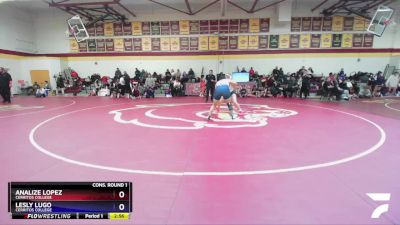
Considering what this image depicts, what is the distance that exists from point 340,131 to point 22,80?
71.7ft

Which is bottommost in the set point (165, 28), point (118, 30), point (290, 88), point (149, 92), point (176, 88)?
point (149, 92)


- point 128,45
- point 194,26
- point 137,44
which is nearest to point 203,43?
point 194,26

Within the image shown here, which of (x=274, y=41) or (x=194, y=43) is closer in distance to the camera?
(x=274, y=41)

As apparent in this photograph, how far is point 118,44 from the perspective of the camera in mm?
19828

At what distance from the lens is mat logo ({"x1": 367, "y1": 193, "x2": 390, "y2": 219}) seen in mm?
2838

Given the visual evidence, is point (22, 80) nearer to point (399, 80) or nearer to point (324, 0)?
point (324, 0)

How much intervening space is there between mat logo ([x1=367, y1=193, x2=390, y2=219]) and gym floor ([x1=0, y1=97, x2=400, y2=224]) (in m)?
0.05

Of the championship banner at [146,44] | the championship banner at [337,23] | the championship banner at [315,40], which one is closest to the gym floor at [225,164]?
the championship banner at [315,40]

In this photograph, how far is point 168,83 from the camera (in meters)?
18.5

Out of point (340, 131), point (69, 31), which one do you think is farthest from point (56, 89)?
point (340, 131)

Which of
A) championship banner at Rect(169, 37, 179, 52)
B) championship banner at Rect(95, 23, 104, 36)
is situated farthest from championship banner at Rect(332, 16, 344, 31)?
championship banner at Rect(95, 23, 104, 36)

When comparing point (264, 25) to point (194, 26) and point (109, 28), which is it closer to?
point (194, 26)
